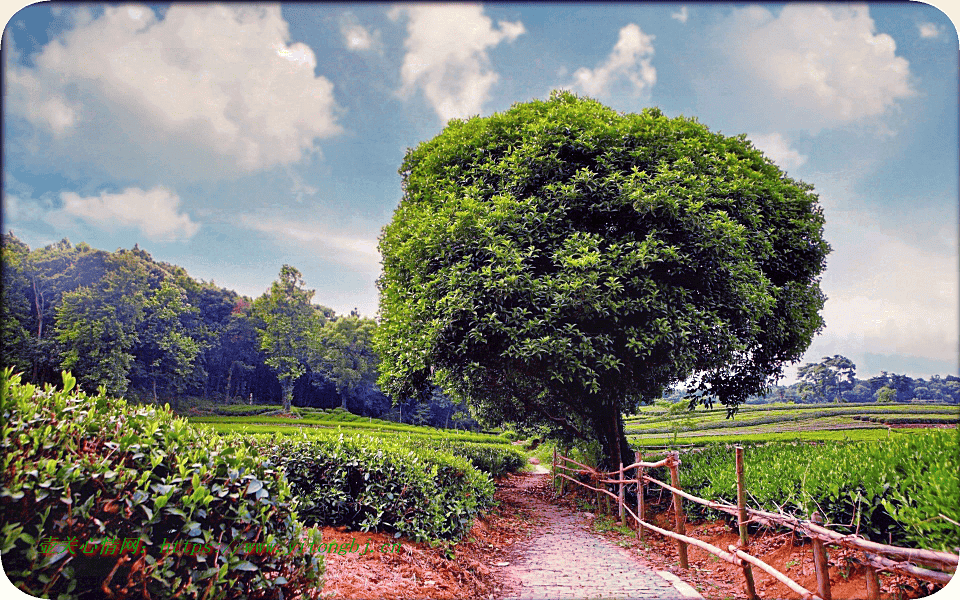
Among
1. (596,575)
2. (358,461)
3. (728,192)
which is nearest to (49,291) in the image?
(358,461)

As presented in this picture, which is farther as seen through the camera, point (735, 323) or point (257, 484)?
point (735, 323)

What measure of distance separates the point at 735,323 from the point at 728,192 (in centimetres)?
222

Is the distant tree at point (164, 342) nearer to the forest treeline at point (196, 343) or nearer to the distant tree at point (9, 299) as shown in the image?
the forest treeline at point (196, 343)

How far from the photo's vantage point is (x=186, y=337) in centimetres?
2800

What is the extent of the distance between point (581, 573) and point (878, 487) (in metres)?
2.87

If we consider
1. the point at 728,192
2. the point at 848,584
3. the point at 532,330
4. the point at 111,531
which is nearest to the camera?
the point at 111,531

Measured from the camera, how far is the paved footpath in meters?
4.05

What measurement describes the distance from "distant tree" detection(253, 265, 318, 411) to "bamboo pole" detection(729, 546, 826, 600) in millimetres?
36762

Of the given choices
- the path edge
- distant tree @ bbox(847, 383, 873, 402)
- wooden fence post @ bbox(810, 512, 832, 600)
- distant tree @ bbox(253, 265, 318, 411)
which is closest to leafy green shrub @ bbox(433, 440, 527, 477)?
the path edge

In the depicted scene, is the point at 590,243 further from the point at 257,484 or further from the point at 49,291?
the point at 49,291

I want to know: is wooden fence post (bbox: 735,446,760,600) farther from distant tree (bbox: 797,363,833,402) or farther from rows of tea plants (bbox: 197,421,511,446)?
distant tree (bbox: 797,363,833,402)

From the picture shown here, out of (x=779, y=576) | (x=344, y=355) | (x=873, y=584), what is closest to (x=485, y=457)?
(x=779, y=576)

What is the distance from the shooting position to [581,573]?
15.8ft

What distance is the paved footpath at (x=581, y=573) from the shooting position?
4055 mm
